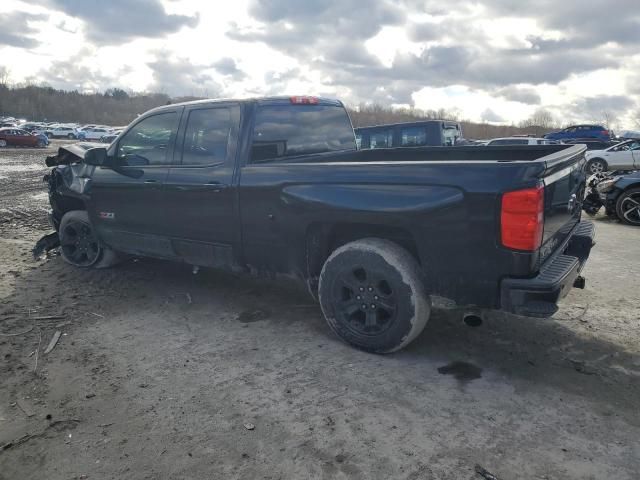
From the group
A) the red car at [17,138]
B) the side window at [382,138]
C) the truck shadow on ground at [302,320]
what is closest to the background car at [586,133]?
the side window at [382,138]

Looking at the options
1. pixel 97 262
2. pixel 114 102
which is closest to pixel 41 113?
pixel 114 102

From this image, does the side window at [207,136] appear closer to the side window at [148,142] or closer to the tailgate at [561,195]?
the side window at [148,142]

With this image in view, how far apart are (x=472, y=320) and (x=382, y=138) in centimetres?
1008

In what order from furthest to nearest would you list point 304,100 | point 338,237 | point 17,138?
point 17,138 < point 304,100 < point 338,237

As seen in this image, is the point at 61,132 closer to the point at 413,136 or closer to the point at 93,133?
the point at 93,133

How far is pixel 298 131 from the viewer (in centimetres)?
444

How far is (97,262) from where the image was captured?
5.62 m

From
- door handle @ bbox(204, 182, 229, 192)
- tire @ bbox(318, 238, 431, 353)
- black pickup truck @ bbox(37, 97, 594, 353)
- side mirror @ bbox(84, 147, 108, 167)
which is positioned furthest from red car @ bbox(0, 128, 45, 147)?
tire @ bbox(318, 238, 431, 353)

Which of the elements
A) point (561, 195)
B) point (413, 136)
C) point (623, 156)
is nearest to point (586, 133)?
point (623, 156)

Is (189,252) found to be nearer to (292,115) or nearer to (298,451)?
(292,115)

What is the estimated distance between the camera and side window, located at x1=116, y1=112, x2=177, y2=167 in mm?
4605

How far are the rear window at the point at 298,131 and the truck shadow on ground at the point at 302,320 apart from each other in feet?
4.75

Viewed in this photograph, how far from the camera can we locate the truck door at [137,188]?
4617mm

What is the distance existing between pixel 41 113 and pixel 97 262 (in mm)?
98004
